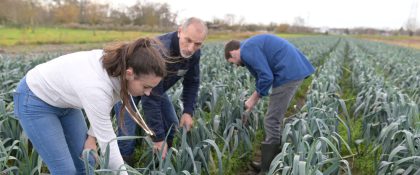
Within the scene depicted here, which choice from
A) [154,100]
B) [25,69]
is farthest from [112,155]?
[25,69]

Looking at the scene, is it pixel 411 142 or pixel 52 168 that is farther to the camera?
pixel 411 142

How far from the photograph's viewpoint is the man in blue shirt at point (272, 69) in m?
3.26

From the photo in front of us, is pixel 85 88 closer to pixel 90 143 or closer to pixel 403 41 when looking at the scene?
pixel 90 143

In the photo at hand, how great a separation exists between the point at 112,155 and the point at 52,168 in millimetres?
386

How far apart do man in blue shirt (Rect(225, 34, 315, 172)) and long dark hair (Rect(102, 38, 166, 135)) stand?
1.60 metres

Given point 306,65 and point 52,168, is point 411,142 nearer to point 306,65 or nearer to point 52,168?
point 306,65

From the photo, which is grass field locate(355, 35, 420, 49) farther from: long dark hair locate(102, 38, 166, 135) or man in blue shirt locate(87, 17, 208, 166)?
long dark hair locate(102, 38, 166, 135)

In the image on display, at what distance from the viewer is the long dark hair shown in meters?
1.69

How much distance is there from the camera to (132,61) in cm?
170

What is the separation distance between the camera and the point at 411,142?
102 inches

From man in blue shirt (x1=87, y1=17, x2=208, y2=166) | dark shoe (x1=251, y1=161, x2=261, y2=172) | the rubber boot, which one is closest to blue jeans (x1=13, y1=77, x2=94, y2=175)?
man in blue shirt (x1=87, y1=17, x2=208, y2=166)

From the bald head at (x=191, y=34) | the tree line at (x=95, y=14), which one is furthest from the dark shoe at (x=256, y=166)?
the tree line at (x=95, y=14)

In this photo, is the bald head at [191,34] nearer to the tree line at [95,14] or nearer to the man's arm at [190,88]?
the man's arm at [190,88]

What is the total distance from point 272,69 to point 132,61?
1.96m
